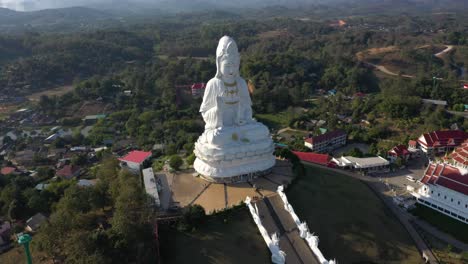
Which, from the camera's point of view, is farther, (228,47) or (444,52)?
(444,52)

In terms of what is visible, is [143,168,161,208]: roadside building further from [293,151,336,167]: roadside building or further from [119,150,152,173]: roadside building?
[293,151,336,167]: roadside building

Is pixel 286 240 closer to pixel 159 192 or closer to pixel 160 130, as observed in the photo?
pixel 159 192

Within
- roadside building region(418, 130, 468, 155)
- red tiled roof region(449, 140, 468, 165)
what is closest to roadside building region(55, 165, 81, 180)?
red tiled roof region(449, 140, 468, 165)

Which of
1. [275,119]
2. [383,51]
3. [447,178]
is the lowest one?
[275,119]

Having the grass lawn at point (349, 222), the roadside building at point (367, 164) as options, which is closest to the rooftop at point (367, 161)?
the roadside building at point (367, 164)

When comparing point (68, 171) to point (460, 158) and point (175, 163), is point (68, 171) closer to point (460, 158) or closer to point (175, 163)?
point (175, 163)

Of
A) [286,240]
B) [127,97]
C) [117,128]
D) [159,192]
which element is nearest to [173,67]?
[127,97]

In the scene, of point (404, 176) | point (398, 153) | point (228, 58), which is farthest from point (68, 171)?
point (398, 153)
